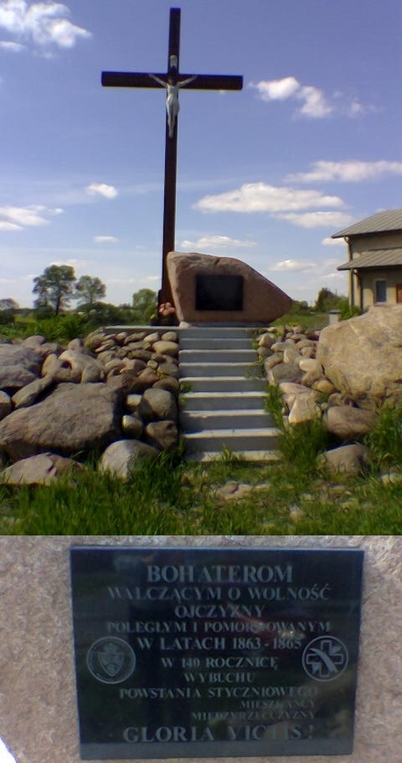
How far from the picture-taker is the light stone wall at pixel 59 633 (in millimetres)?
2562

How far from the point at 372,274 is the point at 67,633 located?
182 inches

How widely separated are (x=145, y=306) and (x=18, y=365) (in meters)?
2.63

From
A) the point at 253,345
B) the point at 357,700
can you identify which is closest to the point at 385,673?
the point at 357,700

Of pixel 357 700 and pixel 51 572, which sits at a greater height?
pixel 51 572

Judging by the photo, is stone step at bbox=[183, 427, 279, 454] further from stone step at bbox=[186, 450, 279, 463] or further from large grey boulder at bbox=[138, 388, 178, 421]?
large grey boulder at bbox=[138, 388, 178, 421]

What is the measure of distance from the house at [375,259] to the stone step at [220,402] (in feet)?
4.28

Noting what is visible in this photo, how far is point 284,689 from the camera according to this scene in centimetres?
256

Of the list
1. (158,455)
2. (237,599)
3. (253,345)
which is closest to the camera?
(237,599)

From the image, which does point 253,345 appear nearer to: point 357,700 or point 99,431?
point 99,431

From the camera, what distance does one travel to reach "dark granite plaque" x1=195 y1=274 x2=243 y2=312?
624 centimetres

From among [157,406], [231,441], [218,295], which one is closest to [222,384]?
[157,406]

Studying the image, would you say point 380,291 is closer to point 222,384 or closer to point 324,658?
point 222,384

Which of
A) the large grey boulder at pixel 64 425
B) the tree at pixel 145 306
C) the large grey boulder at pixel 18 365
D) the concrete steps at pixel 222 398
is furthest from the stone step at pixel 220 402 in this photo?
the tree at pixel 145 306

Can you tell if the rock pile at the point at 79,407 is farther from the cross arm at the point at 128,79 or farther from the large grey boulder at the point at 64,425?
the cross arm at the point at 128,79
